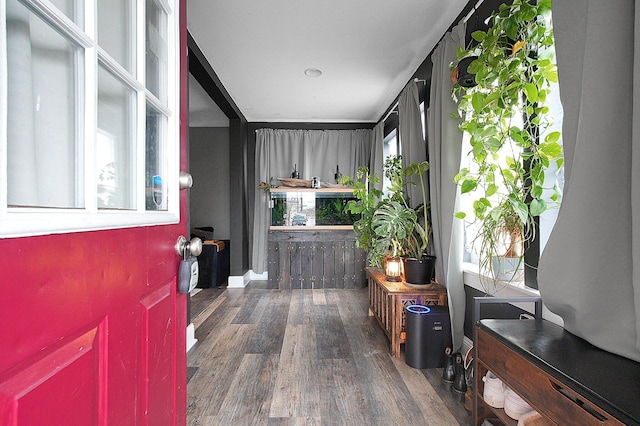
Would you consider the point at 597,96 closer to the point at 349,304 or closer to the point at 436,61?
the point at 436,61

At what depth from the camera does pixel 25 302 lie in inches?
17.6

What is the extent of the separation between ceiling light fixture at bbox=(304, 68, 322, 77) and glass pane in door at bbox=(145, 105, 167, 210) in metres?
2.57

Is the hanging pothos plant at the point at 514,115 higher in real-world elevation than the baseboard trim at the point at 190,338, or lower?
higher

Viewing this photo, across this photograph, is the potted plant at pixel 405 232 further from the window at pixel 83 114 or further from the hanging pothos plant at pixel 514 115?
the window at pixel 83 114

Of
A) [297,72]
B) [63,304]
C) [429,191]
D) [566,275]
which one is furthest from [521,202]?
[297,72]

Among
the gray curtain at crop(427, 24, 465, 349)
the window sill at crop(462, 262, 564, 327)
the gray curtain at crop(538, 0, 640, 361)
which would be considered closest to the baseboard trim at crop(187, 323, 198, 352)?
the gray curtain at crop(427, 24, 465, 349)

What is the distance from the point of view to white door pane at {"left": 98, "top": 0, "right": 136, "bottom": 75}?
684 millimetres

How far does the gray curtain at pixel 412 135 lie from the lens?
2947mm

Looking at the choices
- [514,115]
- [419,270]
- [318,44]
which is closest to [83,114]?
[514,115]

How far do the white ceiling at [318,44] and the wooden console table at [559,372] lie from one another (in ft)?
6.72

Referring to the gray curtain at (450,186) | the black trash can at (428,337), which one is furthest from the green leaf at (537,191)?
the black trash can at (428,337)

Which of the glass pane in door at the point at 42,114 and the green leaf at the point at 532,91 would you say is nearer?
the glass pane in door at the point at 42,114

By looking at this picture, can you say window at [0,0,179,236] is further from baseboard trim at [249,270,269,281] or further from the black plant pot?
baseboard trim at [249,270,269,281]

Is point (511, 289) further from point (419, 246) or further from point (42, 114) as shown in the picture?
point (42, 114)
